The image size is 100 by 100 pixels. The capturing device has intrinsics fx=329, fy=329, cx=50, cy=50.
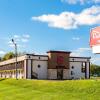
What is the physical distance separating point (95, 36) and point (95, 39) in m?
0.42

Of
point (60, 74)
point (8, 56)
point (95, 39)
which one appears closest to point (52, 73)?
point (60, 74)

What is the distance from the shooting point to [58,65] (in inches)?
2913

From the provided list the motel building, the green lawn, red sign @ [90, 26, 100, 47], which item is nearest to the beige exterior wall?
the motel building

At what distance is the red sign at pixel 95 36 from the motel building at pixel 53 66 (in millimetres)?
27107

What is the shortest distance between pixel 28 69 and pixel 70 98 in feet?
134

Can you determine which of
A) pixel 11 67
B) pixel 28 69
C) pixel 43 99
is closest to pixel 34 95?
pixel 43 99

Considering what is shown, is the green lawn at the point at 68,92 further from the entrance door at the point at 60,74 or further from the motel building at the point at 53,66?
the entrance door at the point at 60,74

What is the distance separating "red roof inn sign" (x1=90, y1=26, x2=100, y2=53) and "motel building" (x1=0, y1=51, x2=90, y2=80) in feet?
89.2

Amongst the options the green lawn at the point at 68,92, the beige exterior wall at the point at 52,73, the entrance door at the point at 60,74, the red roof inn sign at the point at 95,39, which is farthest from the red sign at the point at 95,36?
the entrance door at the point at 60,74

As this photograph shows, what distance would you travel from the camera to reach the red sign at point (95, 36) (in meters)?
45.3

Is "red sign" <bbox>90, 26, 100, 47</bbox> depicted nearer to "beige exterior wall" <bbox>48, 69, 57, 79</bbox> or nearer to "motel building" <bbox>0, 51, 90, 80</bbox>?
"motel building" <bbox>0, 51, 90, 80</bbox>

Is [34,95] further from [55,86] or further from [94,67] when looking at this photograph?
[94,67]

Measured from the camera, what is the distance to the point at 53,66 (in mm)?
73875

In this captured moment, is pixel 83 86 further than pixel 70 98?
Yes
